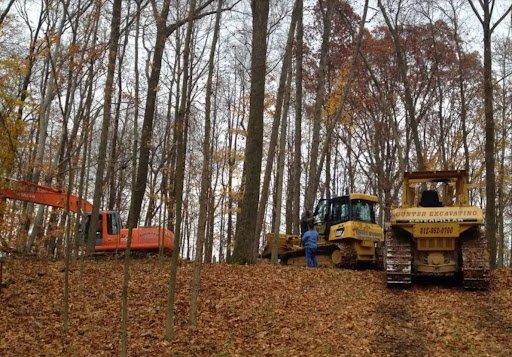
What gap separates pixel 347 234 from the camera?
16.2m

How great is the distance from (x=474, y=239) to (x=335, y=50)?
Result: 14.6 m

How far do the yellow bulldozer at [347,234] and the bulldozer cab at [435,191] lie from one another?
9.12ft

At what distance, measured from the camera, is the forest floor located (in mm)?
8195

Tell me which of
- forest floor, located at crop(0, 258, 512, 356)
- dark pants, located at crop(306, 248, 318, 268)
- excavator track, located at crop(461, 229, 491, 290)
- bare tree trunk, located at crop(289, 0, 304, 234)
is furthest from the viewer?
bare tree trunk, located at crop(289, 0, 304, 234)

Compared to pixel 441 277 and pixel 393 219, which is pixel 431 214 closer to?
pixel 393 219

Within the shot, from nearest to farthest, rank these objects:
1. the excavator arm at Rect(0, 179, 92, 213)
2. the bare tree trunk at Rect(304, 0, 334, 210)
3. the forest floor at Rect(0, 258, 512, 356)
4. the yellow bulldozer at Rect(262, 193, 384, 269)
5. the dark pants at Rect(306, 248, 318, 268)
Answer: the forest floor at Rect(0, 258, 512, 356)
the excavator arm at Rect(0, 179, 92, 213)
the dark pants at Rect(306, 248, 318, 268)
the yellow bulldozer at Rect(262, 193, 384, 269)
the bare tree trunk at Rect(304, 0, 334, 210)

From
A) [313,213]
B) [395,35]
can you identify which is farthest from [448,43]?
[313,213]

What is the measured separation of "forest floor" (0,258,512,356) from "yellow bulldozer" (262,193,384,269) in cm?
312

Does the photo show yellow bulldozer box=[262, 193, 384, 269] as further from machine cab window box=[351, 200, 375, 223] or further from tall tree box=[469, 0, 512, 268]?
tall tree box=[469, 0, 512, 268]

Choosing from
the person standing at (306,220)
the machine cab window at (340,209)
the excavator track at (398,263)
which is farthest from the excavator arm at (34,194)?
the machine cab window at (340,209)

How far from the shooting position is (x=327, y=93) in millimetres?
26391

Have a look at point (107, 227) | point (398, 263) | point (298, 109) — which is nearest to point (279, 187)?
point (298, 109)

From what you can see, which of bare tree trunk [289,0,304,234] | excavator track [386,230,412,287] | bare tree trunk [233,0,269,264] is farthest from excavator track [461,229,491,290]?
bare tree trunk [289,0,304,234]

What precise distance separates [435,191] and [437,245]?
5.76 feet
